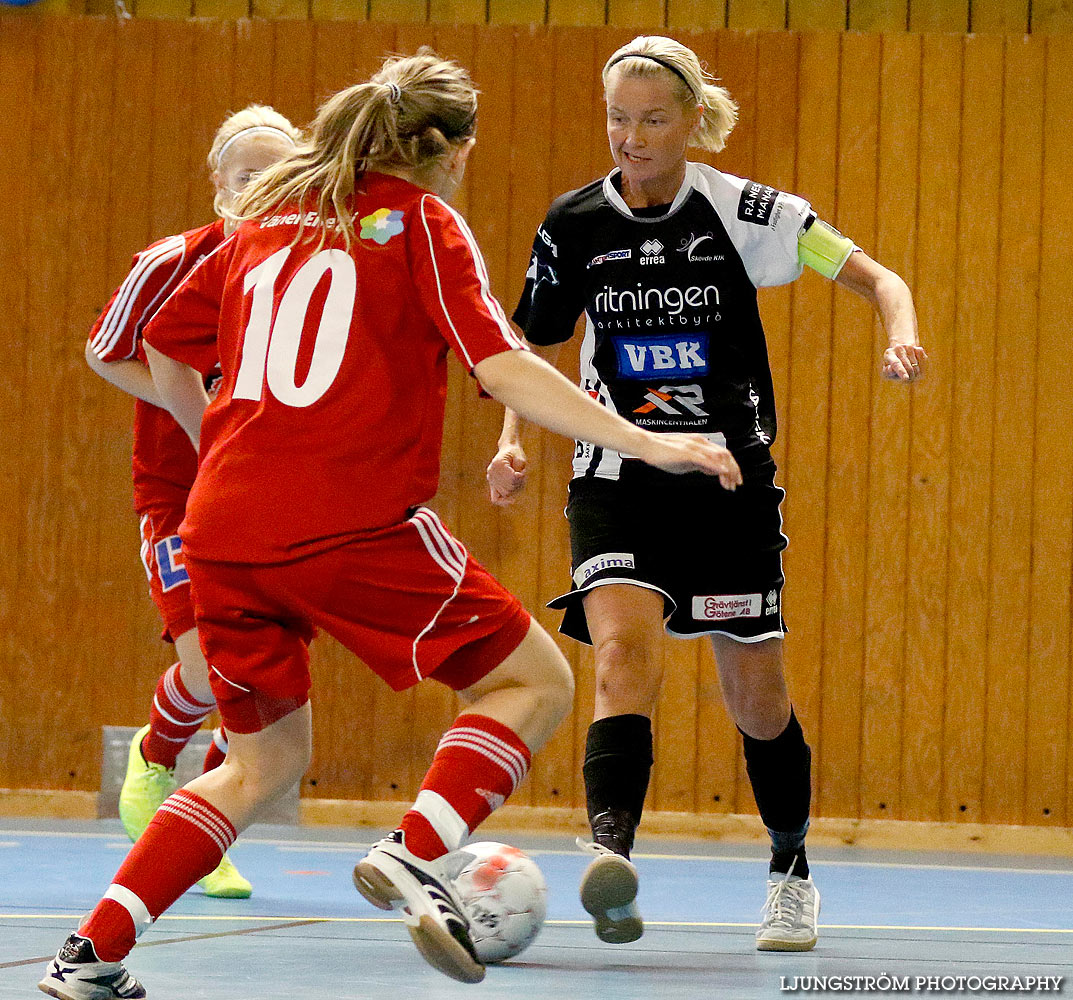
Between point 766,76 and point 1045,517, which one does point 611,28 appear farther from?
point 1045,517

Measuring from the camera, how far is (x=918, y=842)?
226 inches

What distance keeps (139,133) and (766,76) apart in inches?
96.9

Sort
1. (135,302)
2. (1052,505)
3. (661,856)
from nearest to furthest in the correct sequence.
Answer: (135,302), (661,856), (1052,505)

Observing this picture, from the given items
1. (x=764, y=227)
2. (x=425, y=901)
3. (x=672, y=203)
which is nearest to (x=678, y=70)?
(x=672, y=203)

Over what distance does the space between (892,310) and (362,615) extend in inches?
57.1

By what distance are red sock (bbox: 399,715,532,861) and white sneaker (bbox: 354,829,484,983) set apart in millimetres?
39

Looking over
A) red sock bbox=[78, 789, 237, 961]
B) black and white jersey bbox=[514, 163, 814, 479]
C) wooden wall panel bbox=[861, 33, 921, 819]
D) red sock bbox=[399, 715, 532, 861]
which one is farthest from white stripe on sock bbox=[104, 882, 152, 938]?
wooden wall panel bbox=[861, 33, 921, 819]

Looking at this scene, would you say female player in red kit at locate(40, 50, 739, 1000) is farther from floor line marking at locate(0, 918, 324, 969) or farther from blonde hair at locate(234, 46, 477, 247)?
floor line marking at locate(0, 918, 324, 969)

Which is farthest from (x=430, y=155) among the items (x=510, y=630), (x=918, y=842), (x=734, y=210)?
(x=918, y=842)

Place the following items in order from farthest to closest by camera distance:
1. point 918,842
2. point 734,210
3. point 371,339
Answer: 1. point 918,842
2. point 734,210
3. point 371,339

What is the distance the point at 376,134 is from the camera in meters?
2.50

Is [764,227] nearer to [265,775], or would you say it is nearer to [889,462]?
[265,775]

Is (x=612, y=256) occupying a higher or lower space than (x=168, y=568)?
higher

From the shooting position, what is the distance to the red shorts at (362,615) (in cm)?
237
